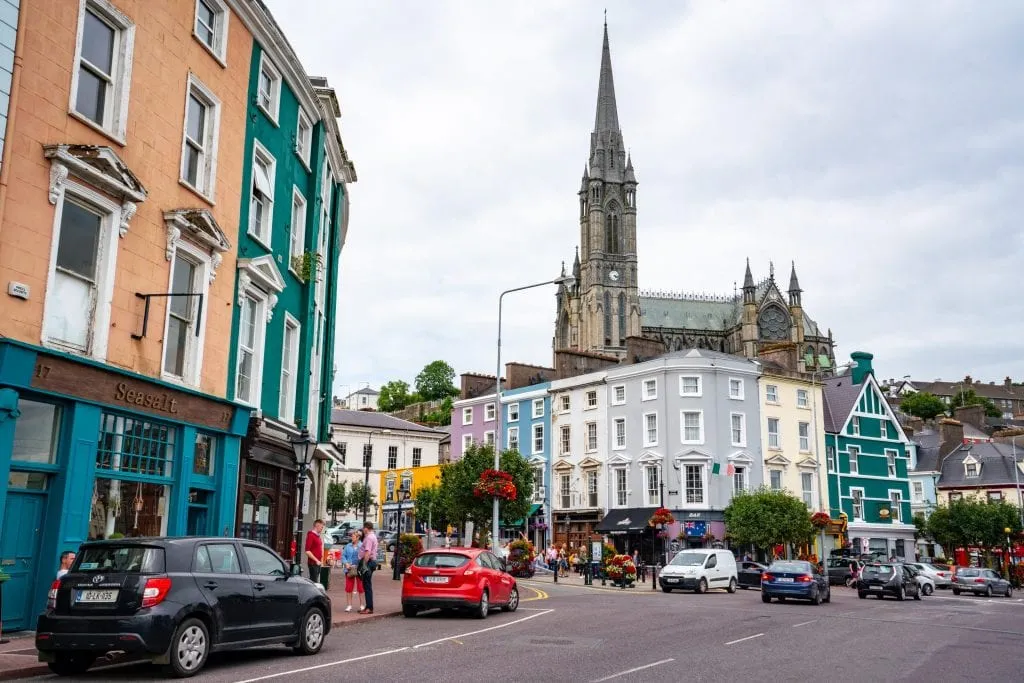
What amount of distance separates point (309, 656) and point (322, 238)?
1541 centimetres

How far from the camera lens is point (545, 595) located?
28156 millimetres

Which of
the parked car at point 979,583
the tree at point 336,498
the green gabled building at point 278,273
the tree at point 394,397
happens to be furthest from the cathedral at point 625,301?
the green gabled building at point 278,273

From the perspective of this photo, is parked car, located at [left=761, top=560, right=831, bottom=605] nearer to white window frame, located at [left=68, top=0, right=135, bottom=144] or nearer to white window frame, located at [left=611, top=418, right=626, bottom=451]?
white window frame, located at [left=68, top=0, right=135, bottom=144]

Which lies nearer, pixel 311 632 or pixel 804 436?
pixel 311 632

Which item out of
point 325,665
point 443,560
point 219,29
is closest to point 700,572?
point 443,560

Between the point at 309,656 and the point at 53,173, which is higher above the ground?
the point at 53,173

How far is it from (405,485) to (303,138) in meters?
41.3

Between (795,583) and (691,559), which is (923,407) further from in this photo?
(795,583)

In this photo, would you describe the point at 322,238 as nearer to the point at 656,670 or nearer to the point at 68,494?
the point at 68,494

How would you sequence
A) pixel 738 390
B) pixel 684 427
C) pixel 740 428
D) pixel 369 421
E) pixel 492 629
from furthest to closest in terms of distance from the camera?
pixel 369 421, pixel 738 390, pixel 740 428, pixel 684 427, pixel 492 629

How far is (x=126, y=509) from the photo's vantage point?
15328 millimetres

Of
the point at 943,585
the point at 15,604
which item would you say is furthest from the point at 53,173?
the point at 943,585

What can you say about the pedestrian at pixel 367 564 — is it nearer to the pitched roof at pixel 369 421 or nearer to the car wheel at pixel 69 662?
the car wheel at pixel 69 662

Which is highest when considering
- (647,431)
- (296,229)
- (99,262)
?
(296,229)
